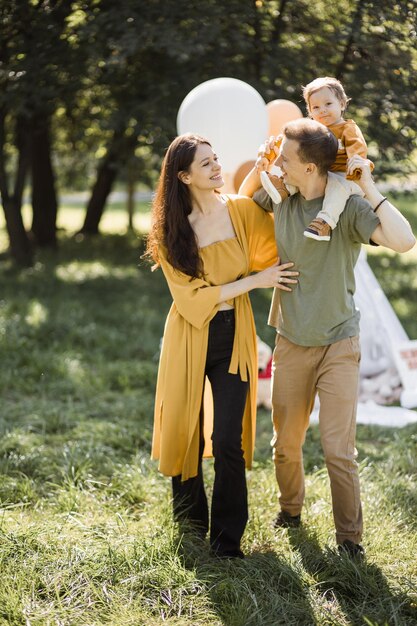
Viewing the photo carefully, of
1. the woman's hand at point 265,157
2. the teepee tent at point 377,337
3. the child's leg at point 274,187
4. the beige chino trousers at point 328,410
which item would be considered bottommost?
the teepee tent at point 377,337

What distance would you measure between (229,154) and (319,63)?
3.97 m

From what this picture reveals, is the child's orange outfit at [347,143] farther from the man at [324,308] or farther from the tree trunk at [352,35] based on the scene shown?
the tree trunk at [352,35]

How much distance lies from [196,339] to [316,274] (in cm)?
58

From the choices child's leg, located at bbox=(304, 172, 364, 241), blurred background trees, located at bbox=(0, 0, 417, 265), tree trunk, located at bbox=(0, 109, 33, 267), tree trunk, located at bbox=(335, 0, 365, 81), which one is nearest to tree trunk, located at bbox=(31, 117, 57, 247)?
tree trunk, located at bbox=(0, 109, 33, 267)

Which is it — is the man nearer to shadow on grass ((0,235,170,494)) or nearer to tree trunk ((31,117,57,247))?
shadow on grass ((0,235,170,494))

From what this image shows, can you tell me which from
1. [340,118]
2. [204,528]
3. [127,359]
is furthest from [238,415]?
[127,359]

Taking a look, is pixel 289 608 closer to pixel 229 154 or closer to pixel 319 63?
pixel 229 154

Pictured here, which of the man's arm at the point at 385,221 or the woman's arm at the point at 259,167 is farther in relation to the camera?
the woman's arm at the point at 259,167

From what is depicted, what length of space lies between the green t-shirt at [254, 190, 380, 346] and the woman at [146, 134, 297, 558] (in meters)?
Answer: 0.08

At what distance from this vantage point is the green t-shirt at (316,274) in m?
3.03

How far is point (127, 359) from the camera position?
644cm

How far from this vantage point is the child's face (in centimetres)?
309

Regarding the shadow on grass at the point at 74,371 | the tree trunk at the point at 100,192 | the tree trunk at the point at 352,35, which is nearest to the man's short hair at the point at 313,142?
the shadow on grass at the point at 74,371

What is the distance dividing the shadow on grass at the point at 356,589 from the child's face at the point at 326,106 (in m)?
1.81
